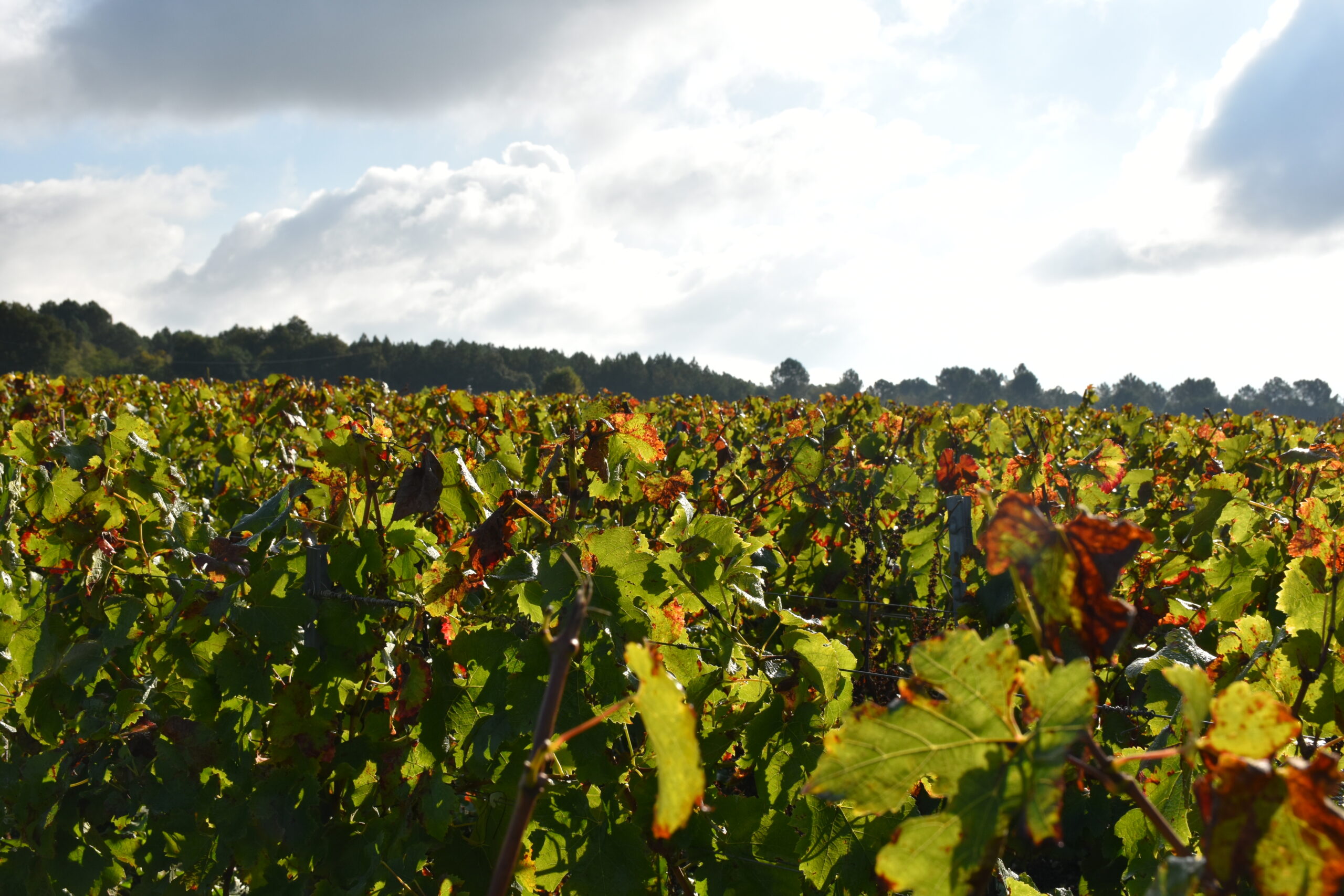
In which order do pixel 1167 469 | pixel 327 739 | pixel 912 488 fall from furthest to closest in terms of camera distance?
pixel 1167 469, pixel 912 488, pixel 327 739

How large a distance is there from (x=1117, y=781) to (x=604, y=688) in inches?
40.3

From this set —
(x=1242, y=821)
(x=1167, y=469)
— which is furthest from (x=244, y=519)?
(x=1167, y=469)

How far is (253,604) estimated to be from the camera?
5.74ft

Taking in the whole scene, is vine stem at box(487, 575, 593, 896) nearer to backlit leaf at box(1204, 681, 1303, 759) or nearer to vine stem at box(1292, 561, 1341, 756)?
backlit leaf at box(1204, 681, 1303, 759)

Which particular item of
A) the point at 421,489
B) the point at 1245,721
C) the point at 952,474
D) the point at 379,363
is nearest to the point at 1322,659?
the point at 1245,721

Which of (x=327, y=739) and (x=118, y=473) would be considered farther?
(x=118, y=473)

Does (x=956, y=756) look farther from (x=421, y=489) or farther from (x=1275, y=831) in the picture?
(x=421, y=489)

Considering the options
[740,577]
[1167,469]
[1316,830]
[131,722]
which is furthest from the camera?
[1167,469]

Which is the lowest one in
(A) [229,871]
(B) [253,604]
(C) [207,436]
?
(A) [229,871]

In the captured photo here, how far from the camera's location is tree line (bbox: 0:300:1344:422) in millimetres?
61719

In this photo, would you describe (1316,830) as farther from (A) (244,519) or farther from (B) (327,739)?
(B) (327,739)

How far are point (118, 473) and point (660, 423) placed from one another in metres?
2.86

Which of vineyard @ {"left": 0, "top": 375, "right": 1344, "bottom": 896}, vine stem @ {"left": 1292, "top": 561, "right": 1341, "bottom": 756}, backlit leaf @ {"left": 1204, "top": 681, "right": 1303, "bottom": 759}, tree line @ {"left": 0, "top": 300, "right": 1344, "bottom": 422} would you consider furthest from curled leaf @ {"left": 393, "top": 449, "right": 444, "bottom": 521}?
tree line @ {"left": 0, "top": 300, "right": 1344, "bottom": 422}

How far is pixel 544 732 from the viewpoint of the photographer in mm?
541
